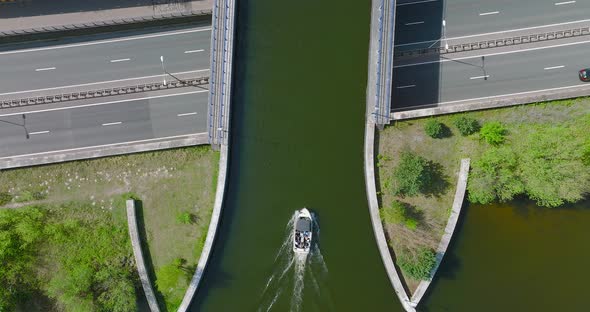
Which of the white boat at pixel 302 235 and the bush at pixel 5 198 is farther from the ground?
the bush at pixel 5 198

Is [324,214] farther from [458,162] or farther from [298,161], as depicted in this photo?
[458,162]

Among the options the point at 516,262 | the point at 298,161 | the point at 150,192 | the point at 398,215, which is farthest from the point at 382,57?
the point at 150,192

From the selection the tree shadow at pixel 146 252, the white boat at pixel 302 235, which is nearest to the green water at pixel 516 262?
the white boat at pixel 302 235

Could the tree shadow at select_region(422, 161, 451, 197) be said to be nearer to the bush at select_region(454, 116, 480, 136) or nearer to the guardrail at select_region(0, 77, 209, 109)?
the bush at select_region(454, 116, 480, 136)

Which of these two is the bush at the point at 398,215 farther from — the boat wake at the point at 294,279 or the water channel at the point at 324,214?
the boat wake at the point at 294,279

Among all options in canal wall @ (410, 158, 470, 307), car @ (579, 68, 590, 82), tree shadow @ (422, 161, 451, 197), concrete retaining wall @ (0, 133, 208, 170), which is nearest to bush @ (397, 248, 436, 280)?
canal wall @ (410, 158, 470, 307)

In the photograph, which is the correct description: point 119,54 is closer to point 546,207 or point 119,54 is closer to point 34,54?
point 34,54
